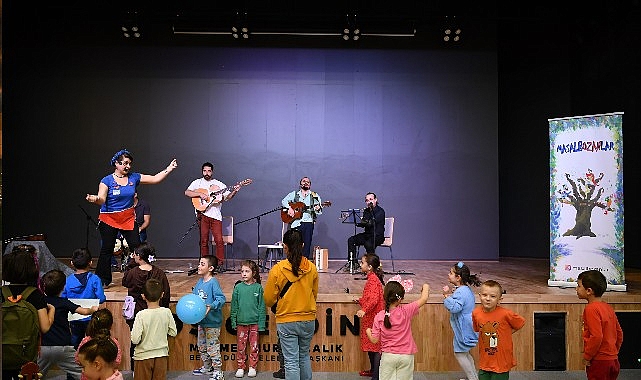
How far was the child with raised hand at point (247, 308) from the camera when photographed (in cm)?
559

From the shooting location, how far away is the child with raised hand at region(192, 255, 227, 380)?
5480mm

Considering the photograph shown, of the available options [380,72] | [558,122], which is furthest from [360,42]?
[558,122]

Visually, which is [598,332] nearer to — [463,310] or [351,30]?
[463,310]

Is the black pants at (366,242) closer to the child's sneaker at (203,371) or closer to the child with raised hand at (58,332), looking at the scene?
the child's sneaker at (203,371)

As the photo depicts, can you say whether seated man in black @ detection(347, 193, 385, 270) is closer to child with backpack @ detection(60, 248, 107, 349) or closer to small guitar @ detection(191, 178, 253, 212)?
small guitar @ detection(191, 178, 253, 212)

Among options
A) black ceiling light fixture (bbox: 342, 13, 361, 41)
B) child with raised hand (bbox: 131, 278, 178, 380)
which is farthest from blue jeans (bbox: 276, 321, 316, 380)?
black ceiling light fixture (bbox: 342, 13, 361, 41)

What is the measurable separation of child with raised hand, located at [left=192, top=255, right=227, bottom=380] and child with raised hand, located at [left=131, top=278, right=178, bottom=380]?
2.70ft

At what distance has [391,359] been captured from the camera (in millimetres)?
4176

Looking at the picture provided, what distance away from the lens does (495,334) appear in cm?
414

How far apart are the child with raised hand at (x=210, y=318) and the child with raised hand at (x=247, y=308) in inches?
5.8

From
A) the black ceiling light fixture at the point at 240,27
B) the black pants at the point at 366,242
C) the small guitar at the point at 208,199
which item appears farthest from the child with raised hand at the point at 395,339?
the black ceiling light fixture at the point at 240,27

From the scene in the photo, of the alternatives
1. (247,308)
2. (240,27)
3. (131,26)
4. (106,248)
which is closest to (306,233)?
(106,248)

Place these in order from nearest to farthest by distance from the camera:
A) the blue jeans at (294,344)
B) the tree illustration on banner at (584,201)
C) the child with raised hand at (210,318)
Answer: the blue jeans at (294,344) → the child with raised hand at (210,318) → the tree illustration on banner at (584,201)

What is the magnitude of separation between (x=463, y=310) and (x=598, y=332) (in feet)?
4.13
